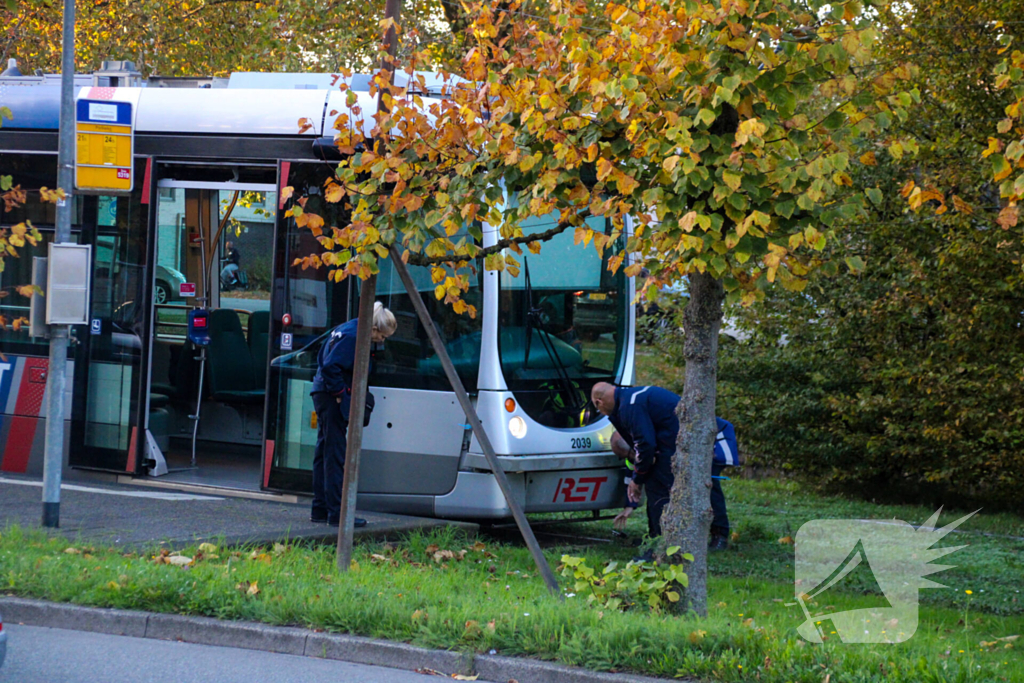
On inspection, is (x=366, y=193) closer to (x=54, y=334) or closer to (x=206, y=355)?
(x=54, y=334)

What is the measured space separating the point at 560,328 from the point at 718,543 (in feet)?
7.05

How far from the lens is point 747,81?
5.45m

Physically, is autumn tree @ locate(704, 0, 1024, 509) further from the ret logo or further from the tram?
the tram

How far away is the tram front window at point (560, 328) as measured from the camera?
8617 millimetres

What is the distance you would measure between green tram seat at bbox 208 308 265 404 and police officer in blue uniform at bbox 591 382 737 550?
4.09 meters

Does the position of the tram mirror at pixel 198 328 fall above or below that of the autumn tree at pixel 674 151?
below

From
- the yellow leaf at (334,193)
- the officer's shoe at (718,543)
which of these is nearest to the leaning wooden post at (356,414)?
the yellow leaf at (334,193)

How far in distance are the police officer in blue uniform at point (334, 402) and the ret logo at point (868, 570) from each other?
3314 millimetres

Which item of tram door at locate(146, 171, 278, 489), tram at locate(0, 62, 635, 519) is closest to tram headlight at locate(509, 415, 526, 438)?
tram at locate(0, 62, 635, 519)

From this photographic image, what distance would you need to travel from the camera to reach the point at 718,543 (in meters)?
9.34

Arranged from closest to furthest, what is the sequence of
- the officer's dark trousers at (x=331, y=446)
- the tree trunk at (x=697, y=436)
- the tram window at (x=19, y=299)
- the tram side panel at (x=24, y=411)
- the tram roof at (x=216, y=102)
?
the tree trunk at (x=697, y=436)
the officer's dark trousers at (x=331, y=446)
the tram roof at (x=216, y=102)
the tram side panel at (x=24, y=411)
the tram window at (x=19, y=299)

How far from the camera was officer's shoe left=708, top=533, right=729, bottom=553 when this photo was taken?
366 inches

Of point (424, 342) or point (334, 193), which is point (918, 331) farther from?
point (334, 193)

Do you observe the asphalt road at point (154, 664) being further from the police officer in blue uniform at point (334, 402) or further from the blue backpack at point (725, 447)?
the blue backpack at point (725, 447)
